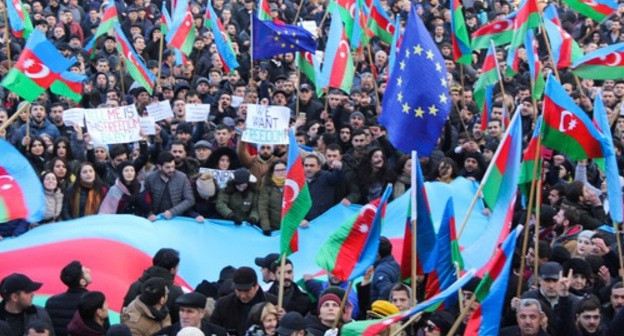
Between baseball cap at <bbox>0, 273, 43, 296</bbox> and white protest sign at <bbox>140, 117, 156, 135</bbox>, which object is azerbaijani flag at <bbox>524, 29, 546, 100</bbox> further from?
baseball cap at <bbox>0, 273, 43, 296</bbox>

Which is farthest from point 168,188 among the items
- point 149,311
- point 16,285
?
point 16,285

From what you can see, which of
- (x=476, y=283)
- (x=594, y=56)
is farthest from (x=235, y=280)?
(x=594, y=56)

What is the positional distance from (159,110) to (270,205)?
9.27ft

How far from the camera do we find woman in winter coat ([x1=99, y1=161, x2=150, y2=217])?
14.9 meters

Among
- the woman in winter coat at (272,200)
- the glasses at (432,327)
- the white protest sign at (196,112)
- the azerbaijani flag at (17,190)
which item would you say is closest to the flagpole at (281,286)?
the glasses at (432,327)

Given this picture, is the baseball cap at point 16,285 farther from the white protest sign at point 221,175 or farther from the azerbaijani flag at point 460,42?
the azerbaijani flag at point 460,42

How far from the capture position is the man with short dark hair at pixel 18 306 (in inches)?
417

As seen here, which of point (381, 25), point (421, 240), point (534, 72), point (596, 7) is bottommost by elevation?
point (421, 240)

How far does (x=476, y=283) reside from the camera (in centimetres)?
1077

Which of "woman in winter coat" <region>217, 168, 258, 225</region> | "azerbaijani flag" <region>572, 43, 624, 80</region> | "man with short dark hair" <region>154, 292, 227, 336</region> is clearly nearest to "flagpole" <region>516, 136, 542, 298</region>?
"man with short dark hair" <region>154, 292, 227, 336</region>

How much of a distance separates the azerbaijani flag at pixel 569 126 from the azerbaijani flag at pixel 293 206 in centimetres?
191

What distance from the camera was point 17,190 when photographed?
11.5m

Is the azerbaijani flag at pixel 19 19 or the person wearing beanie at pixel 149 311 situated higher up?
the azerbaijani flag at pixel 19 19

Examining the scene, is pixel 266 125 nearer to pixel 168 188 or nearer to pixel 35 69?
pixel 168 188
